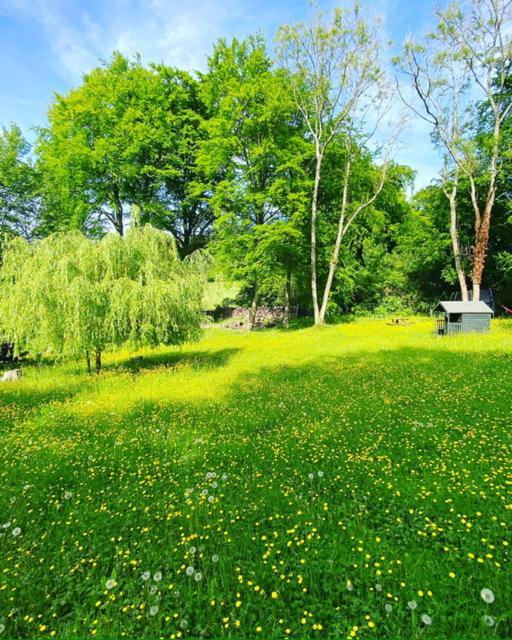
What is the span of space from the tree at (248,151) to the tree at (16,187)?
591 inches

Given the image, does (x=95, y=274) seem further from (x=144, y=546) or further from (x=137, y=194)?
(x=137, y=194)

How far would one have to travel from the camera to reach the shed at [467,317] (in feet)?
56.1

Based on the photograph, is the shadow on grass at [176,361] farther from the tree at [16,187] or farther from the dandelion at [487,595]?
the tree at [16,187]

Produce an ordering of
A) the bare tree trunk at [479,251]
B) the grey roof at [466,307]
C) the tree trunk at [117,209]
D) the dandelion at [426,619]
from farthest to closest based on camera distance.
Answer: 1. the tree trunk at [117,209]
2. the bare tree trunk at [479,251]
3. the grey roof at [466,307]
4. the dandelion at [426,619]

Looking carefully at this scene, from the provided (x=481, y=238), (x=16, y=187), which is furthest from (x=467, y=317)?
(x=16, y=187)

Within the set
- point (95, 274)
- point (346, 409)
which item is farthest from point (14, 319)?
point (346, 409)

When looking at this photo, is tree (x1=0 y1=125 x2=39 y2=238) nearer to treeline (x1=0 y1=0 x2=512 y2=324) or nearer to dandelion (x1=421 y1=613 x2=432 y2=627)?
treeline (x1=0 y1=0 x2=512 y2=324)

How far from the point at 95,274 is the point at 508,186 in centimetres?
2868

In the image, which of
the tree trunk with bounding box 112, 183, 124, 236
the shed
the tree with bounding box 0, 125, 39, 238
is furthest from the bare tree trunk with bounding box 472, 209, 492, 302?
the tree with bounding box 0, 125, 39, 238

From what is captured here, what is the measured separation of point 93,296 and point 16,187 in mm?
23429

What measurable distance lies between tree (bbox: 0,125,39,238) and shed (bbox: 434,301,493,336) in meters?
32.3

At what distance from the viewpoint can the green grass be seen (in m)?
2.66

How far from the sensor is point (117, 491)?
452cm

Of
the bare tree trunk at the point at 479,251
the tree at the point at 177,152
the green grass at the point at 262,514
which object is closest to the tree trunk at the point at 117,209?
the tree at the point at 177,152
